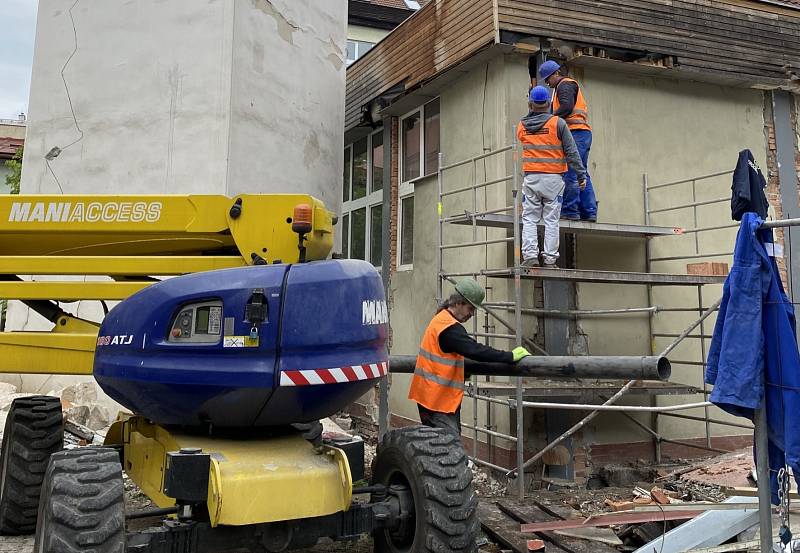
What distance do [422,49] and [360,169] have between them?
3330mm

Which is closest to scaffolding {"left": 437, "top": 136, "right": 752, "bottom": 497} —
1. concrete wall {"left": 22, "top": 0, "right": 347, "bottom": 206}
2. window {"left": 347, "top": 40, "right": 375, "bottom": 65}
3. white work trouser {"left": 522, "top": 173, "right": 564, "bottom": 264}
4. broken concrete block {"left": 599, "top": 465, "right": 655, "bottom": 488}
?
white work trouser {"left": 522, "top": 173, "right": 564, "bottom": 264}

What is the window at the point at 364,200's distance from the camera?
37.1 ft

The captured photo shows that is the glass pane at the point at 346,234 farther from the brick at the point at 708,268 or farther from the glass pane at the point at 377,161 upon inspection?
the brick at the point at 708,268

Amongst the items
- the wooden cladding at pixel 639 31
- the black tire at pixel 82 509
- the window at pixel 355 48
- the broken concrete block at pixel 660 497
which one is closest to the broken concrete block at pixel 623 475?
the broken concrete block at pixel 660 497

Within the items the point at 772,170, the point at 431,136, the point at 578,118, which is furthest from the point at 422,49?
the point at 772,170

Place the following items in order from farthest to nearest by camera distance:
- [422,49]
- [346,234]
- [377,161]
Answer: [346,234], [377,161], [422,49]

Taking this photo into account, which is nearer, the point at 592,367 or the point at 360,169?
the point at 592,367

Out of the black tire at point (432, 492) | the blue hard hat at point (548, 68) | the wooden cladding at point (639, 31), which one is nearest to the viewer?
the black tire at point (432, 492)

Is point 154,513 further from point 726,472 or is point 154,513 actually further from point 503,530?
point 726,472

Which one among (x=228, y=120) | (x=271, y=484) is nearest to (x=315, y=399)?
(x=271, y=484)

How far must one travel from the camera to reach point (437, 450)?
147 inches

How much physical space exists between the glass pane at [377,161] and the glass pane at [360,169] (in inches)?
14.7

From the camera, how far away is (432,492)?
3553 mm

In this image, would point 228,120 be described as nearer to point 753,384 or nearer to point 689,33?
Result: point 689,33
